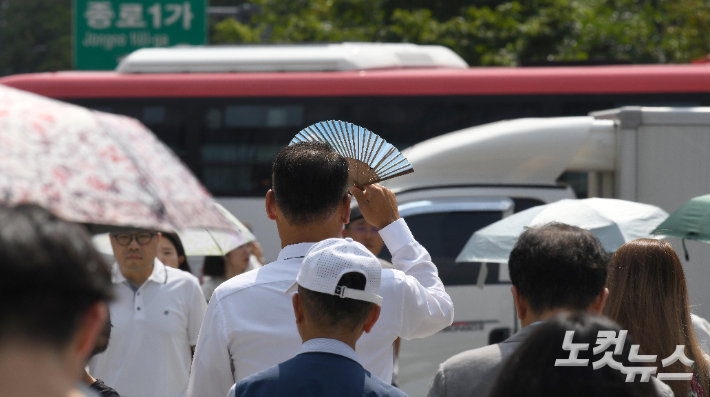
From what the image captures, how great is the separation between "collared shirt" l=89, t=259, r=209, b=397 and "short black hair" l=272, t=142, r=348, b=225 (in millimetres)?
2148

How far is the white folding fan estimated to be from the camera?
9.55 feet

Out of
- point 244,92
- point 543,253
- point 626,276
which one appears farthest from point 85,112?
point 244,92

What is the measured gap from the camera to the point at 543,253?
2414mm

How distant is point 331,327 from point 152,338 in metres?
2.57

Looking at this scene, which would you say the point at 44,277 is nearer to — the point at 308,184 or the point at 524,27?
the point at 308,184

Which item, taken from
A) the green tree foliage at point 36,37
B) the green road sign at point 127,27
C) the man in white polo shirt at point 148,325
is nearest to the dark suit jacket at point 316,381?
the man in white polo shirt at point 148,325

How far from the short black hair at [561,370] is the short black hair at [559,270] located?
2.74 ft

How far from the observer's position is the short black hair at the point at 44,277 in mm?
1190

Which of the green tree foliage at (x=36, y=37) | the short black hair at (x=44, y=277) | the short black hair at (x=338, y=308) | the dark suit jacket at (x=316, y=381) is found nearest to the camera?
the short black hair at (x=44, y=277)

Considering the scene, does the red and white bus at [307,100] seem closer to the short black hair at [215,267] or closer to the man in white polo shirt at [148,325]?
the short black hair at [215,267]

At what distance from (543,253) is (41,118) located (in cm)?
141

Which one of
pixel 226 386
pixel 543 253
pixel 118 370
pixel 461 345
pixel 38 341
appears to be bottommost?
pixel 461 345

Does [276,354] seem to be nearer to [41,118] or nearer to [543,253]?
[543,253]

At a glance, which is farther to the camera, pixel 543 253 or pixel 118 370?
pixel 118 370
